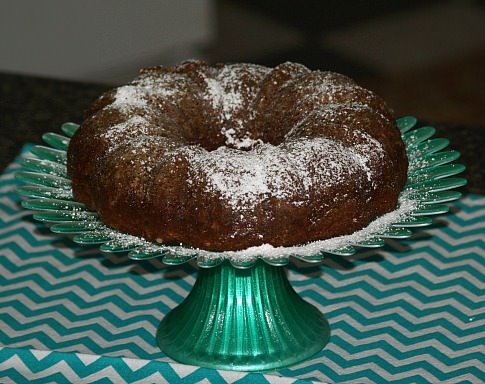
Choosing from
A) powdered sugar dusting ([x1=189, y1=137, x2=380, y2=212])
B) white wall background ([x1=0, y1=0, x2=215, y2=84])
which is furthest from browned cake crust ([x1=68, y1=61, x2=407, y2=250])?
white wall background ([x1=0, y1=0, x2=215, y2=84])

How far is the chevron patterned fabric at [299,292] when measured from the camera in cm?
153

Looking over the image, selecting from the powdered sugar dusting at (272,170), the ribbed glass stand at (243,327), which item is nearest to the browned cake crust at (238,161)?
the powdered sugar dusting at (272,170)

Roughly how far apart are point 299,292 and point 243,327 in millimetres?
209

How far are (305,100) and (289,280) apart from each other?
347 millimetres

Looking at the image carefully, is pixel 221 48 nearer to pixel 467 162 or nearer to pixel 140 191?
pixel 467 162

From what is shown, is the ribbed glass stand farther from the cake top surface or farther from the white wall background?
the white wall background

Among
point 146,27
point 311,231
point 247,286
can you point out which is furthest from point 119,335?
point 146,27

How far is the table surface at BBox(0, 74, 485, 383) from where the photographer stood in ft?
5.04

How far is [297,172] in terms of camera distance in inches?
57.3

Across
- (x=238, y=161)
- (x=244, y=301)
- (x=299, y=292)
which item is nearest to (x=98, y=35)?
(x=299, y=292)

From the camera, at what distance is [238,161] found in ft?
4.79

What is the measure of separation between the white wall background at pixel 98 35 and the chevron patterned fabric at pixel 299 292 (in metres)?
2.11

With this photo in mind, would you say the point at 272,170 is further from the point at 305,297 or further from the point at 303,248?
the point at 305,297

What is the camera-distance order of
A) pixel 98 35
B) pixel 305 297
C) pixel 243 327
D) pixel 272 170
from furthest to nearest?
pixel 98 35
pixel 305 297
pixel 243 327
pixel 272 170
